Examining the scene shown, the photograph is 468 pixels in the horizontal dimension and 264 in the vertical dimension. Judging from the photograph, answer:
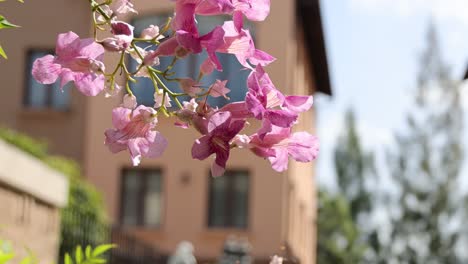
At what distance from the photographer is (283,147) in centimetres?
190

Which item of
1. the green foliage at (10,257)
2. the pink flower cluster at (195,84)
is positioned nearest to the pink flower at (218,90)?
the pink flower cluster at (195,84)

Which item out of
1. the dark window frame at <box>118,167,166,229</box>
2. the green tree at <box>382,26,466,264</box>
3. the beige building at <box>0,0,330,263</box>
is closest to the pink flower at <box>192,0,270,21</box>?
the beige building at <box>0,0,330,263</box>

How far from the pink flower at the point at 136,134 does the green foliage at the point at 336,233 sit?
46.2m

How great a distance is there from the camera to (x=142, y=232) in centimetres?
2756

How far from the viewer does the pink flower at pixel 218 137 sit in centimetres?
177

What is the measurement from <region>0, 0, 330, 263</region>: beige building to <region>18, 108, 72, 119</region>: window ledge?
25 mm

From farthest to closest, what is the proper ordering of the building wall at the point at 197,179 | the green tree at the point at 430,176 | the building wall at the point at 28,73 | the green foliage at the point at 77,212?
the green tree at the point at 430,176 → the building wall at the point at 28,73 → the building wall at the point at 197,179 → the green foliage at the point at 77,212

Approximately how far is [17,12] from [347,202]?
2505cm

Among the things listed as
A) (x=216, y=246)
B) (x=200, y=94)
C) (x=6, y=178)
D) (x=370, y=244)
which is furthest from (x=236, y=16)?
(x=370, y=244)

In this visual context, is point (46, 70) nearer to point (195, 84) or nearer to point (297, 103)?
point (195, 84)

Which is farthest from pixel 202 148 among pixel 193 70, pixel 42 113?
pixel 42 113

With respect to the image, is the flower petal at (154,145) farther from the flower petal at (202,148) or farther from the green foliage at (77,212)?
the green foliage at (77,212)

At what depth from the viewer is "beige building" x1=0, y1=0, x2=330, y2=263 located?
88.8 feet

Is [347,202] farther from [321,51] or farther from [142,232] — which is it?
[142,232]
